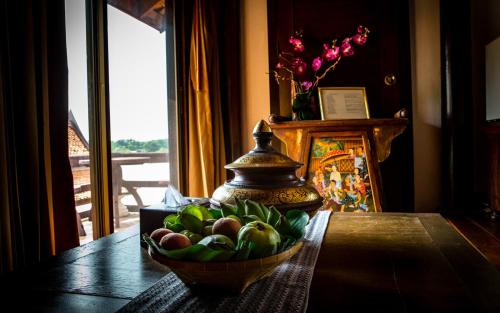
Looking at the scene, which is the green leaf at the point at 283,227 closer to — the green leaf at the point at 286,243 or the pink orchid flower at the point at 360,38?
the green leaf at the point at 286,243

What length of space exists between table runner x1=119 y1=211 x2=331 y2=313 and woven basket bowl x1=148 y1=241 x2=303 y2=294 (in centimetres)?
2

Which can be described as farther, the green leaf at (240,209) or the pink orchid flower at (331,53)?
the pink orchid flower at (331,53)

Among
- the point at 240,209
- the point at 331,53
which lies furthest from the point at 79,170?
the point at 331,53

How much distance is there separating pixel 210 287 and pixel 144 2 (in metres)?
2.68

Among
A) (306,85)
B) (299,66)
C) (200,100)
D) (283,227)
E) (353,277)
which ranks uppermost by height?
(299,66)

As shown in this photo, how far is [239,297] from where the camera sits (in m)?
0.64

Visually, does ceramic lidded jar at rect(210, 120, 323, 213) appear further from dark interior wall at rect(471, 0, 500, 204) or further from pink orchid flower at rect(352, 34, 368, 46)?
dark interior wall at rect(471, 0, 500, 204)

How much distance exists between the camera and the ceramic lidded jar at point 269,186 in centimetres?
98

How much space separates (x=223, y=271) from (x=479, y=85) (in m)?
3.74

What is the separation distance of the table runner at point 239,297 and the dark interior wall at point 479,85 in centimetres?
338

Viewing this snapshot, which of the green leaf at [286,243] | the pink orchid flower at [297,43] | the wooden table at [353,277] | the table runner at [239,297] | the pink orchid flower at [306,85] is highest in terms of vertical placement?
the pink orchid flower at [297,43]

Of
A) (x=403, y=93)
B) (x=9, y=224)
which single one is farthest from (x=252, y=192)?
(x=403, y=93)

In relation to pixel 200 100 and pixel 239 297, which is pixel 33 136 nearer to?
pixel 239 297

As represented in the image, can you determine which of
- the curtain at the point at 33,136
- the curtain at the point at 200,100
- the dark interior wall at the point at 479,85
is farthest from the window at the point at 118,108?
the dark interior wall at the point at 479,85
